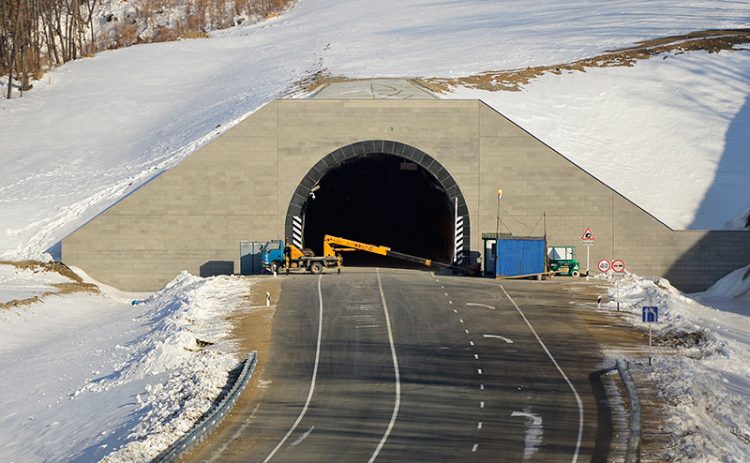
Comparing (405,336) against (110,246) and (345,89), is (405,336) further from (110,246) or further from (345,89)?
(345,89)

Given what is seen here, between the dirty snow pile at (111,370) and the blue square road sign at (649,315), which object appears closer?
the dirty snow pile at (111,370)

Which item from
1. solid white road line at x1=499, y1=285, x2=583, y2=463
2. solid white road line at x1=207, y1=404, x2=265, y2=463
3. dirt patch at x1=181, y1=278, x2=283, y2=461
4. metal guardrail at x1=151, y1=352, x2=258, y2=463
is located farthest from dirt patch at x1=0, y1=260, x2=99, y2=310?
solid white road line at x1=207, y1=404, x2=265, y2=463

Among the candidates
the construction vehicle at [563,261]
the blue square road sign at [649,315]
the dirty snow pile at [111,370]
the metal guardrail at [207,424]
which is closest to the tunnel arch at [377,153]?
the construction vehicle at [563,261]

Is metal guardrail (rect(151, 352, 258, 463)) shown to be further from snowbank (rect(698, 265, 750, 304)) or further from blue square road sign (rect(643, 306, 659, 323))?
snowbank (rect(698, 265, 750, 304))

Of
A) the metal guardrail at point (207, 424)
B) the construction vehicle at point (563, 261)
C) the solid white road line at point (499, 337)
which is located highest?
the construction vehicle at point (563, 261)

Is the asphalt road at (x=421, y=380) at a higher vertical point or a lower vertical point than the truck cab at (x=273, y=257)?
lower

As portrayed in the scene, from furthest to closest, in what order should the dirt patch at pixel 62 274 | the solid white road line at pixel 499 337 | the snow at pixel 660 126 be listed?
1. the snow at pixel 660 126
2. the dirt patch at pixel 62 274
3. the solid white road line at pixel 499 337

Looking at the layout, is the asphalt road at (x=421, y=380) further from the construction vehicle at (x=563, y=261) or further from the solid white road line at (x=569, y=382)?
the construction vehicle at (x=563, y=261)

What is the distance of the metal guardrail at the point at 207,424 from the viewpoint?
82.9 feet

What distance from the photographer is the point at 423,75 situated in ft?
277

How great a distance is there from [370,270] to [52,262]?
17655 mm

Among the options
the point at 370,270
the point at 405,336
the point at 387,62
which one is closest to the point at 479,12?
the point at 387,62

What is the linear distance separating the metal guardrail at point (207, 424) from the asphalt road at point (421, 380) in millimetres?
390

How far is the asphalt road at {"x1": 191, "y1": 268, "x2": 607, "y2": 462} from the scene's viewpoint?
88.9 ft
